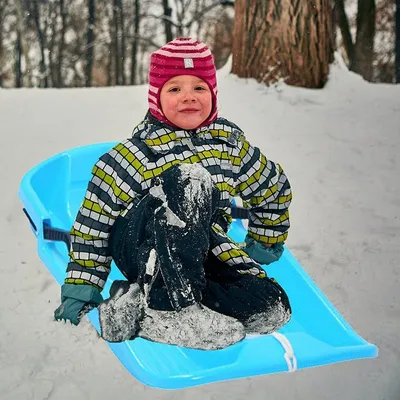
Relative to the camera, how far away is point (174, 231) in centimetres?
167

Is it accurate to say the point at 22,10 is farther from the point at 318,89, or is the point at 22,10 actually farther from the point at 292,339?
the point at 292,339

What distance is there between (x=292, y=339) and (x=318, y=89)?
2.75 m

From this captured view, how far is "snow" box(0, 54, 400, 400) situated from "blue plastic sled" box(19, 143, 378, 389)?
36 cm

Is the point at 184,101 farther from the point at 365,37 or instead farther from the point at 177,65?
the point at 365,37

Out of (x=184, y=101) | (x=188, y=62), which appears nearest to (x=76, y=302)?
(x=184, y=101)

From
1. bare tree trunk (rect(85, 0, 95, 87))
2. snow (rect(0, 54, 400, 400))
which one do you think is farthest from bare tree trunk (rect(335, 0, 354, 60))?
snow (rect(0, 54, 400, 400))

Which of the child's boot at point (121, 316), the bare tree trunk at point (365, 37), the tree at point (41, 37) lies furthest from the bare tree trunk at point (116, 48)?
the child's boot at point (121, 316)

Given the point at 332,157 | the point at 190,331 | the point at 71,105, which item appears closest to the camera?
the point at 190,331

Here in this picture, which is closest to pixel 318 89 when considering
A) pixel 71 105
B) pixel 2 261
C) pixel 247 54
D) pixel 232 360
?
pixel 247 54

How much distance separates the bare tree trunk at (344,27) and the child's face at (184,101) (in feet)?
23.8

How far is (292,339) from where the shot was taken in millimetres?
1983

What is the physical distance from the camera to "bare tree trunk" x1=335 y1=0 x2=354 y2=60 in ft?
28.6

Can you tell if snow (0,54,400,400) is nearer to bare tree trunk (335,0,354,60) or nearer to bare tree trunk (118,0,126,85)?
bare tree trunk (335,0,354,60)

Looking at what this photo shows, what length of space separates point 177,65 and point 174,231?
524 mm
